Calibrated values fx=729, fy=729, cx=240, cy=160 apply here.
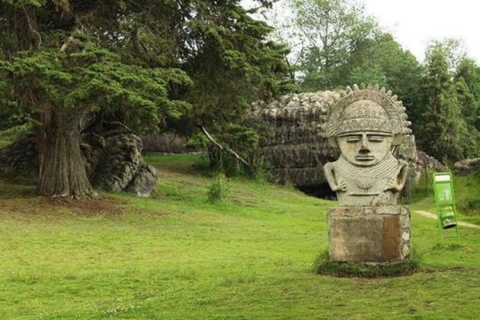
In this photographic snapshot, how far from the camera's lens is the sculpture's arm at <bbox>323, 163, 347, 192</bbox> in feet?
32.1

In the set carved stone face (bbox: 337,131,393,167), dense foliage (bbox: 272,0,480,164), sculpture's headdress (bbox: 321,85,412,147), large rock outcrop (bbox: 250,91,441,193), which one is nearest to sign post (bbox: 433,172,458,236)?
sculpture's headdress (bbox: 321,85,412,147)

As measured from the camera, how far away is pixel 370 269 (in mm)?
9203

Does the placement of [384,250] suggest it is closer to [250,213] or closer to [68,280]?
[68,280]

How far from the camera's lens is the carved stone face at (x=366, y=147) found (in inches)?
385

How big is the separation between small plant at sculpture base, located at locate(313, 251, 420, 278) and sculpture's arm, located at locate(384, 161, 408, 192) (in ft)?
3.13

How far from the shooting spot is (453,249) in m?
12.8

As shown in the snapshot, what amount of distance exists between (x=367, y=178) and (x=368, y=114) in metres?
0.87

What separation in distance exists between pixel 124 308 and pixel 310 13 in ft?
150

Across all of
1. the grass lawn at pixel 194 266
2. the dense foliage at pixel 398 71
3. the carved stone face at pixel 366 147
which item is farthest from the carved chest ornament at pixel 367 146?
the dense foliage at pixel 398 71

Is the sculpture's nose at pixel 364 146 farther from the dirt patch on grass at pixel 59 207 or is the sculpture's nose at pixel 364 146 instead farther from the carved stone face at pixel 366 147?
the dirt patch on grass at pixel 59 207

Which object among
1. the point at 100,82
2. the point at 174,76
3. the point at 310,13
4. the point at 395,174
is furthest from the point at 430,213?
the point at 310,13

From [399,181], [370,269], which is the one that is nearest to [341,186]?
[399,181]

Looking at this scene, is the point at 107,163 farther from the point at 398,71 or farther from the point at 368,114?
the point at 398,71

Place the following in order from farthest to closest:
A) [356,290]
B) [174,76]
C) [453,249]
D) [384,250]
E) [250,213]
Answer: [250,213], [174,76], [453,249], [384,250], [356,290]
